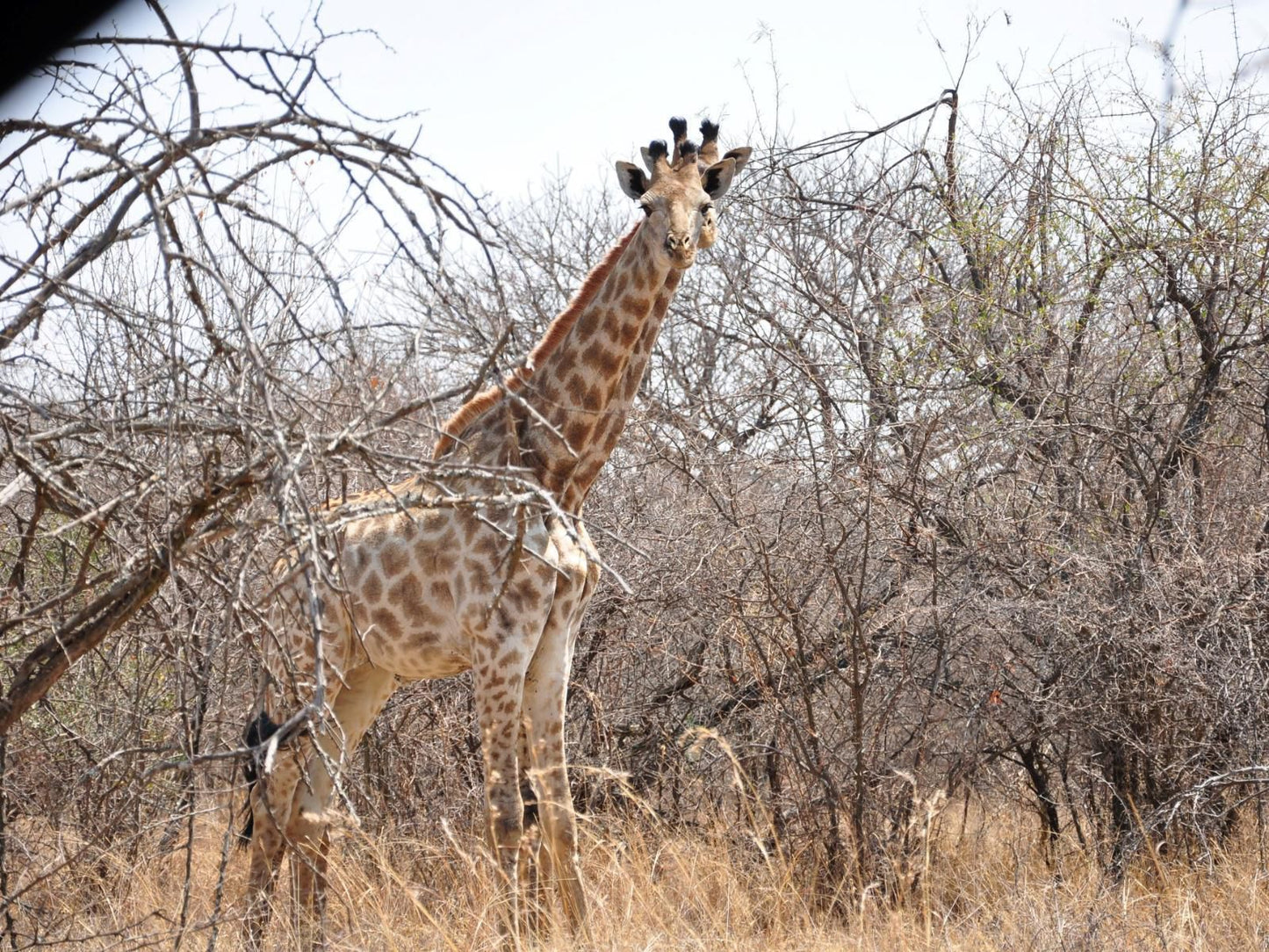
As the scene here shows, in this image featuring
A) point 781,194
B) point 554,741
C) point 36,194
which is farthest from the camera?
point 781,194

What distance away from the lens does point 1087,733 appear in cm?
578

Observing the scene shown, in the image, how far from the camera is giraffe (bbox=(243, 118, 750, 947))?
5059 millimetres

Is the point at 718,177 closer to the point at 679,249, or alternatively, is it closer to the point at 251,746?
the point at 679,249

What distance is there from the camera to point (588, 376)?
549cm

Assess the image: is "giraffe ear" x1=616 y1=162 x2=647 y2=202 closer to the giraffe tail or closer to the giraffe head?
the giraffe head

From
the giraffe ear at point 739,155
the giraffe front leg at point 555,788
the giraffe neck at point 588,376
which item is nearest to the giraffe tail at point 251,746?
the giraffe front leg at point 555,788

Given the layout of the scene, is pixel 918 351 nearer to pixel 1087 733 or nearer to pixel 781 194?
pixel 781 194

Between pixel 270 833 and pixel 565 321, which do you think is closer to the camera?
pixel 270 833

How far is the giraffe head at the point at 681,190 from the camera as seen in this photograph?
5184 mm

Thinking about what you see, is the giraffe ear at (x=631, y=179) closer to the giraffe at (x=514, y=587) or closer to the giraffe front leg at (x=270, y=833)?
the giraffe at (x=514, y=587)

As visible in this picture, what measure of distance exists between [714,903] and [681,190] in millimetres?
2576

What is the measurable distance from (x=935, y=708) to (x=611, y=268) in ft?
8.10

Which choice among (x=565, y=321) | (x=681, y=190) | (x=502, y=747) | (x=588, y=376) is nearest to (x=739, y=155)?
(x=681, y=190)

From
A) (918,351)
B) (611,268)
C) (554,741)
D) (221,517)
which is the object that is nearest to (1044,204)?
(918,351)
